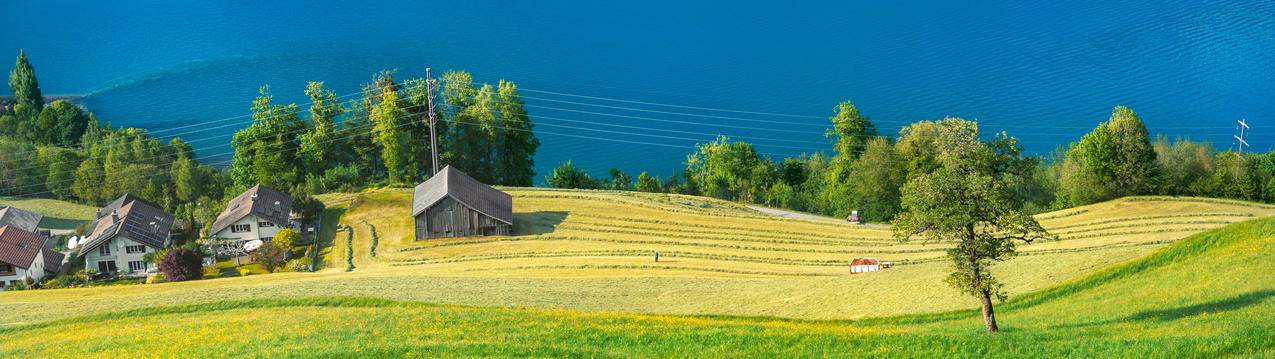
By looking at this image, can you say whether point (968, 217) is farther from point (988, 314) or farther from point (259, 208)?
point (259, 208)

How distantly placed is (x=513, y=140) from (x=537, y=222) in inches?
851

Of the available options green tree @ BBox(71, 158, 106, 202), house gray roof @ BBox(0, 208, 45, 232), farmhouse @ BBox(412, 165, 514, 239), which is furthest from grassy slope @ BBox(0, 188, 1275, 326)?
green tree @ BBox(71, 158, 106, 202)

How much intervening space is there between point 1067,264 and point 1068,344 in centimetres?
1852

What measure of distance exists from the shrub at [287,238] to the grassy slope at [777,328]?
22.8 meters

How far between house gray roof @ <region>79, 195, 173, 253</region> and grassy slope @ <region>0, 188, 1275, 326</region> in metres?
10.8

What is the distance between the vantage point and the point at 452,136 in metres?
95.3

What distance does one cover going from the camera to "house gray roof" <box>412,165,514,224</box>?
7175 centimetres

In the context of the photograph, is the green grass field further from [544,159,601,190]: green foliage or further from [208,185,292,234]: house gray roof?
[544,159,601,190]: green foliage

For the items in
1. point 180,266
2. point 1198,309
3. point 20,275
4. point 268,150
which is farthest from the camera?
point 268,150

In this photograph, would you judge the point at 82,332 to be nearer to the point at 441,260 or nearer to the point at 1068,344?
the point at 441,260

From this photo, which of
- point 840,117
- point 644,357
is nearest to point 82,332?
point 644,357

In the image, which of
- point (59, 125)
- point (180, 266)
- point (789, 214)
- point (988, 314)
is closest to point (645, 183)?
point (789, 214)

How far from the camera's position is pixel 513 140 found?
95125 mm

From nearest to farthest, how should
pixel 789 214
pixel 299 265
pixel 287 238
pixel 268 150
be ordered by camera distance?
pixel 299 265 → pixel 287 238 → pixel 789 214 → pixel 268 150
